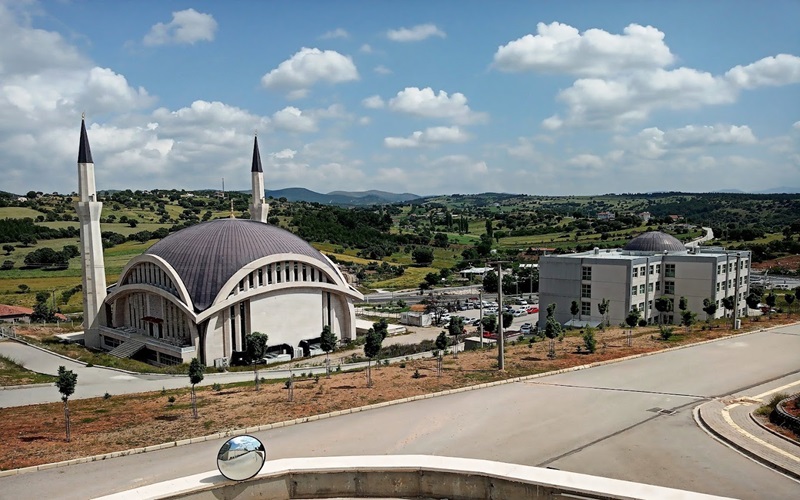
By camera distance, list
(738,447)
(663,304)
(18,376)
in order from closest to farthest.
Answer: (738,447), (18,376), (663,304)

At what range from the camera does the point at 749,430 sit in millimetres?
18984

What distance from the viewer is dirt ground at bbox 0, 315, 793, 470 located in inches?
765

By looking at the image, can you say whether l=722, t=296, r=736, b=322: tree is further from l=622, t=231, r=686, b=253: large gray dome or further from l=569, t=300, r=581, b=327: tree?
l=569, t=300, r=581, b=327: tree

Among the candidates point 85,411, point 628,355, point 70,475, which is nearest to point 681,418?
point 628,355

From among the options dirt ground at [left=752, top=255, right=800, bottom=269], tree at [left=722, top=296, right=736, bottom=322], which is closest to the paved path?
tree at [left=722, top=296, right=736, bottom=322]

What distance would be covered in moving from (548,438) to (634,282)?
38824 mm

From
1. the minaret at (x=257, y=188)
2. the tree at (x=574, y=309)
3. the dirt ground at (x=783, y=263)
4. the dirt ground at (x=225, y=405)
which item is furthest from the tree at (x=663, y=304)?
the dirt ground at (x=783, y=263)

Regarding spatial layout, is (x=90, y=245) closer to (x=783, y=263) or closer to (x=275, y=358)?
(x=275, y=358)

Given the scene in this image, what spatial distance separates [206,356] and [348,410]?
75.5 feet

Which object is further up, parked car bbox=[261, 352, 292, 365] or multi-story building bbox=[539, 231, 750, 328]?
multi-story building bbox=[539, 231, 750, 328]

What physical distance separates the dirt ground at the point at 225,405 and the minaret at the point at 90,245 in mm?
25485

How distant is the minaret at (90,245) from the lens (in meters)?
48.8

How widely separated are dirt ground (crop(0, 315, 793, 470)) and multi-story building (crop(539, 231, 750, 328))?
19.4 meters

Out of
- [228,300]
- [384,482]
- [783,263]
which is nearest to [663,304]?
[228,300]
